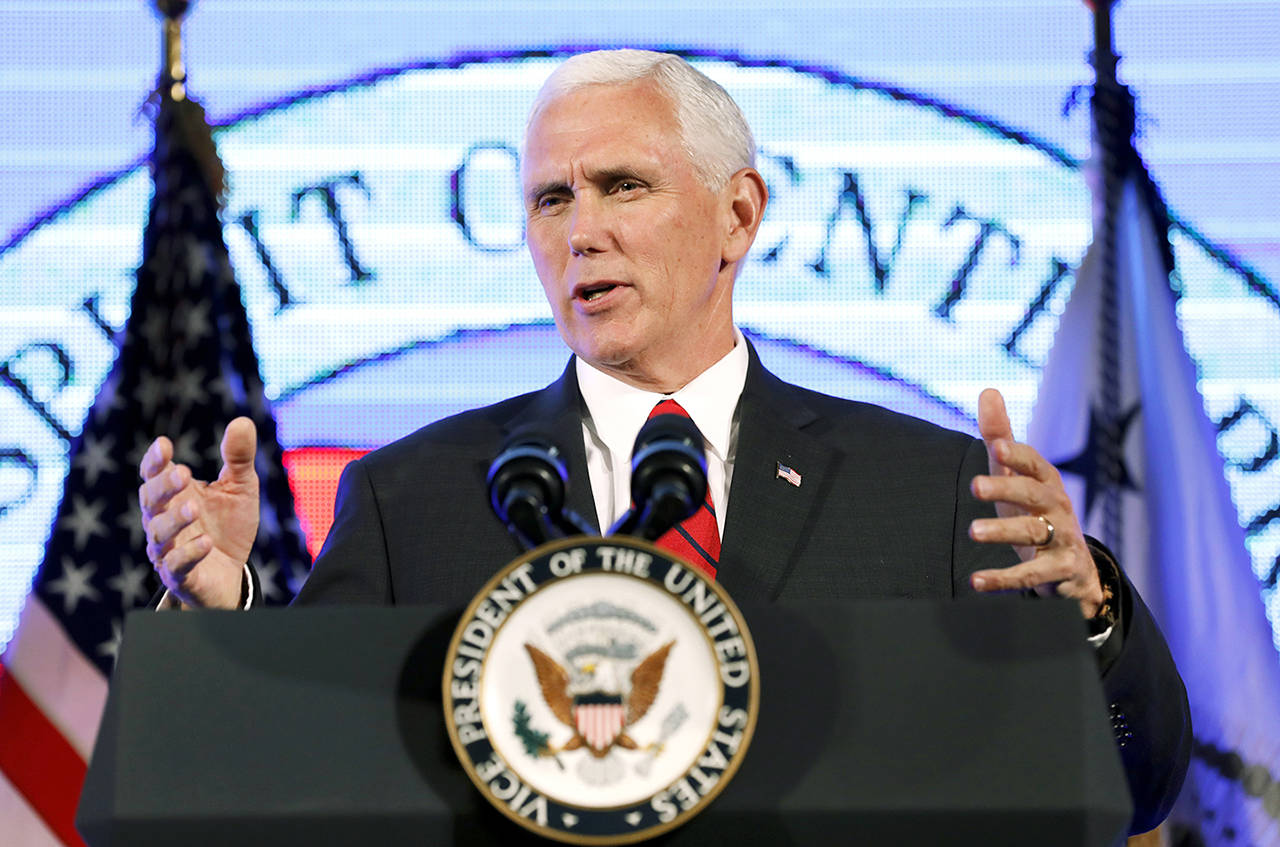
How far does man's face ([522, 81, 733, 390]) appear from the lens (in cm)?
192

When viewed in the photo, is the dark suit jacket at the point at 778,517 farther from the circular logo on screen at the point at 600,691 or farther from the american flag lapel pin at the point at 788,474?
the circular logo on screen at the point at 600,691

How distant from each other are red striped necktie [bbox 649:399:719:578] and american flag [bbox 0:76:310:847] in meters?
1.35

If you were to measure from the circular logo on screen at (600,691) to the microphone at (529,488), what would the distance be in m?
0.08

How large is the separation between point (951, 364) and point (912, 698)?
201cm

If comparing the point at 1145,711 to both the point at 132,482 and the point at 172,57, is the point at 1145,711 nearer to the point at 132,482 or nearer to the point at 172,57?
the point at 132,482

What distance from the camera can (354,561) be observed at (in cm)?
180

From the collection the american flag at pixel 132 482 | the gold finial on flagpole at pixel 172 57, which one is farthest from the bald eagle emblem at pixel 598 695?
the gold finial on flagpole at pixel 172 57

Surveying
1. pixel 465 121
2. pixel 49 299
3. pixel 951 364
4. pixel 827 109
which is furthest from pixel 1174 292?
pixel 49 299

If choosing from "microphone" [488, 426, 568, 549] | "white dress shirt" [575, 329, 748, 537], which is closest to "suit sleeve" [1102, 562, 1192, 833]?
"white dress shirt" [575, 329, 748, 537]

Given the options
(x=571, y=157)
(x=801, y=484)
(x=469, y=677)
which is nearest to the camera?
(x=469, y=677)

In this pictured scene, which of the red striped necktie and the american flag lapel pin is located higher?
the american flag lapel pin

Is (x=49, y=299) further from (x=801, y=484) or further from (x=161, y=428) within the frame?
(x=801, y=484)

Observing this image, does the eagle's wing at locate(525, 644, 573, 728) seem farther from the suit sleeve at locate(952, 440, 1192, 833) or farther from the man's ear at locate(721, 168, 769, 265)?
the man's ear at locate(721, 168, 769, 265)

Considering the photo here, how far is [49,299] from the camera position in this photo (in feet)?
9.86
